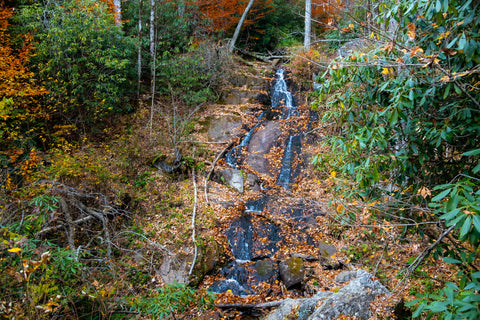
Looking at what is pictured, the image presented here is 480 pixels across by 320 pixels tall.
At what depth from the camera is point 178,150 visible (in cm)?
991

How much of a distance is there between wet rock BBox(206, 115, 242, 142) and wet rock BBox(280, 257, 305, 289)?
21.3 feet

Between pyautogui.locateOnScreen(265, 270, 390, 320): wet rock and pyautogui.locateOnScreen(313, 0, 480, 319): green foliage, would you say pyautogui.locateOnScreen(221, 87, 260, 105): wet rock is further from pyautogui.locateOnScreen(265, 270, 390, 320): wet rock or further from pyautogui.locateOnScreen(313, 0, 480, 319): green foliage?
pyautogui.locateOnScreen(265, 270, 390, 320): wet rock

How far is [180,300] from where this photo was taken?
391 centimetres

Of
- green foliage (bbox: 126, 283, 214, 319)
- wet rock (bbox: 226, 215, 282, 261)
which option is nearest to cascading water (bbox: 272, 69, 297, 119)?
wet rock (bbox: 226, 215, 282, 261)

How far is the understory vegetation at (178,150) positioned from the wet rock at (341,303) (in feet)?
1.15

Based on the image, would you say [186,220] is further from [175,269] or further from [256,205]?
[256,205]

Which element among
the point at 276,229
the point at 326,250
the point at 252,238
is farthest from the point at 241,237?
the point at 326,250

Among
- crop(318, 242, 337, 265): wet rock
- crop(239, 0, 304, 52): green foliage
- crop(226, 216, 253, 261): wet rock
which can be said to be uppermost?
crop(239, 0, 304, 52): green foliage

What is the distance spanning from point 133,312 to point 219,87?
12.0m

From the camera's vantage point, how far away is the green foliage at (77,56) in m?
8.38

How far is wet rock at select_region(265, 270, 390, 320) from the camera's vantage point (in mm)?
4059

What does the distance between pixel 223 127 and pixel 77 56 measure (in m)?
6.23

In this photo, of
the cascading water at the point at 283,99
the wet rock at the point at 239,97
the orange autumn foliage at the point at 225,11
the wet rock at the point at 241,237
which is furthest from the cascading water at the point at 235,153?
the orange autumn foliage at the point at 225,11

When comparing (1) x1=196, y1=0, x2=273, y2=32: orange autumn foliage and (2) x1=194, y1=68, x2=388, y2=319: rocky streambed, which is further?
(1) x1=196, y1=0, x2=273, y2=32: orange autumn foliage
